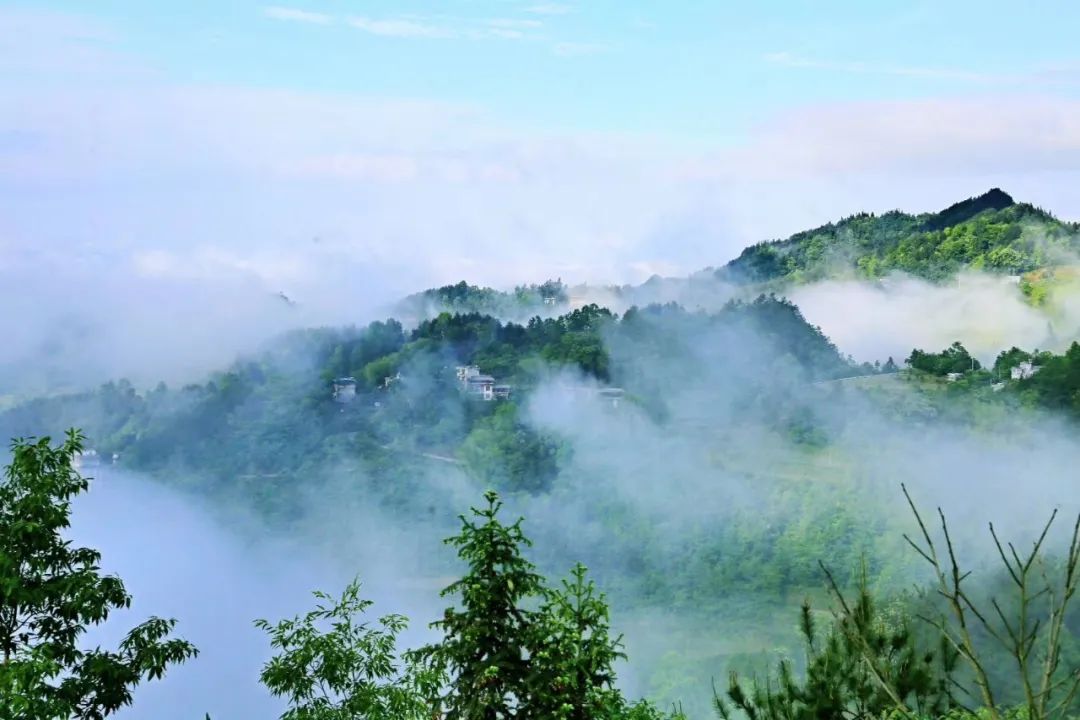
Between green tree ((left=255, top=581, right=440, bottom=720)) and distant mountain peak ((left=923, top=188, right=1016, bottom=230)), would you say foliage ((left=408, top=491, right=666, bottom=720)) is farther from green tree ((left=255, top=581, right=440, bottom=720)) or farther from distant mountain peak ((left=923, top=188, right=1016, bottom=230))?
distant mountain peak ((left=923, top=188, right=1016, bottom=230))

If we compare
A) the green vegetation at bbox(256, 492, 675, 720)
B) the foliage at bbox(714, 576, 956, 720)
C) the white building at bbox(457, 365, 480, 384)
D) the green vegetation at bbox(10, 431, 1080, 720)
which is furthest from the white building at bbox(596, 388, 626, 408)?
the green vegetation at bbox(256, 492, 675, 720)

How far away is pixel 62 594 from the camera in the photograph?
4.61 meters

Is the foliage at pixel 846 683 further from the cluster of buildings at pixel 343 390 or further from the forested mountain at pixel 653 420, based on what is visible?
the cluster of buildings at pixel 343 390

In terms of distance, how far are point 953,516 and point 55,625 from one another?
24240 millimetres

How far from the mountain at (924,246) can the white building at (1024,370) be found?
17.8 ft

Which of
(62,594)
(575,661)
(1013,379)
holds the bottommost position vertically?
(1013,379)

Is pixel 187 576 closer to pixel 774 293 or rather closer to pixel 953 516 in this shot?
pixel 953 516

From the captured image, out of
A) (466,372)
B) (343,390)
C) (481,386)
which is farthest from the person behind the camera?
(343,390)

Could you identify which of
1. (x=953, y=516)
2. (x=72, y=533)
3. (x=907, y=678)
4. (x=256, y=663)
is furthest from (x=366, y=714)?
(x=72, y=533)

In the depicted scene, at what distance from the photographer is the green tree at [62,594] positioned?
454 cm

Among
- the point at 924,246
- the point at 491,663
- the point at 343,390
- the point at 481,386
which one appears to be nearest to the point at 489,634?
the point at 491,663

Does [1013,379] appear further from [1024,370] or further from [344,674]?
[344,674]

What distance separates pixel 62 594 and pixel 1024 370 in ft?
100

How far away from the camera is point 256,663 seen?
24078 mm
